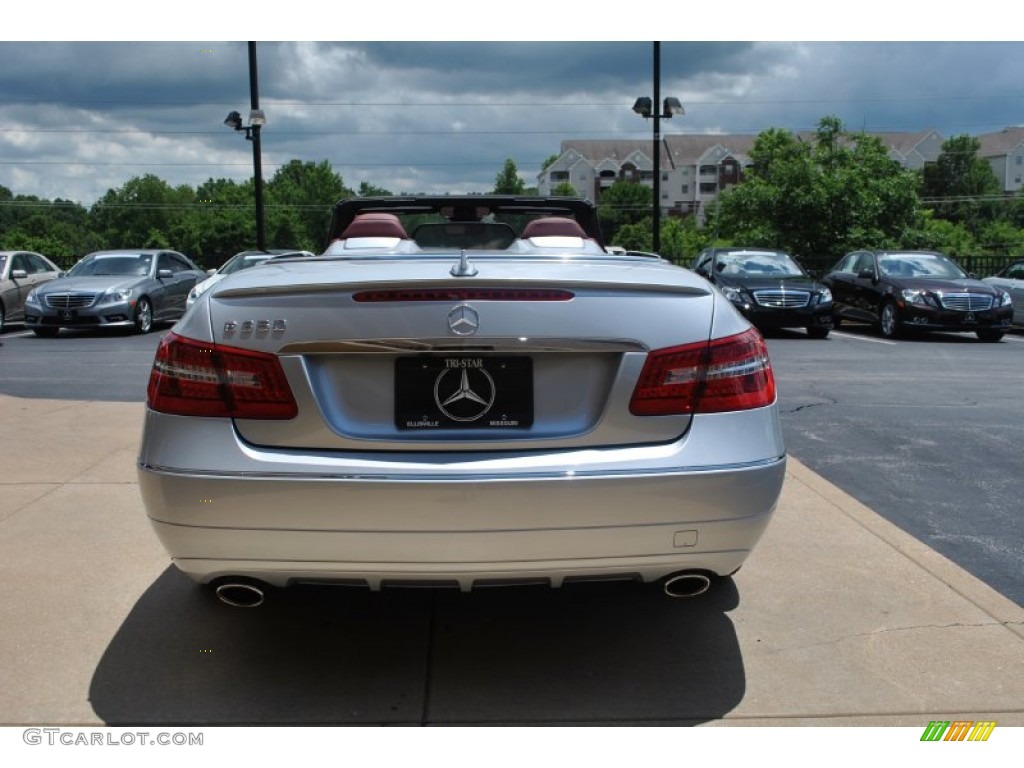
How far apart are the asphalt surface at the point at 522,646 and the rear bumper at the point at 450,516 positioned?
0.48 meters

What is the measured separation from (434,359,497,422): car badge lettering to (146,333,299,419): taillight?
16.8 inches

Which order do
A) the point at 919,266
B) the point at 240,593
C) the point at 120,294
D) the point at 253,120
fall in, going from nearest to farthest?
the point at 240,593
the point at 120,294
the point at 919,266
the point at 253,120

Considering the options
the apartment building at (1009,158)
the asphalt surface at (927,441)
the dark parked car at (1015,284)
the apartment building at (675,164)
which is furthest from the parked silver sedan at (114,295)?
the apartment building at (1009,158)

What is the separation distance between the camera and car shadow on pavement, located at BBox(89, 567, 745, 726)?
3.19 meters

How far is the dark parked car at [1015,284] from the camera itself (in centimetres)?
1842

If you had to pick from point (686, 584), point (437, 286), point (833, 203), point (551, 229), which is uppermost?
point (833, 203)

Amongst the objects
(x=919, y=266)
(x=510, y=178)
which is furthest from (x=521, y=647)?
(x=510, y=178)

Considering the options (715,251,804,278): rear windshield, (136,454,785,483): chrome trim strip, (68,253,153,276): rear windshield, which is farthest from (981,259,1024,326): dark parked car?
(136,454,785,483): chrome trim strip

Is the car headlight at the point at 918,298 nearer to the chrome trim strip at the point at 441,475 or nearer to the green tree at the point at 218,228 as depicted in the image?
the chrome trim strip at the point at 441,475

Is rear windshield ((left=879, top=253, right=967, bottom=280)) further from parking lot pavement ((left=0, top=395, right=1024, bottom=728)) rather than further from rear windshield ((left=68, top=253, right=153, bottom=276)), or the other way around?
parking lot pavement ((left=0, top=395, right=1024, bottom=728))

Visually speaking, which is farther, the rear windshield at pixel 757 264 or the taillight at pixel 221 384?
the rear windshield at pixel 757 264

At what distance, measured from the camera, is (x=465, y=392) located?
3.02m

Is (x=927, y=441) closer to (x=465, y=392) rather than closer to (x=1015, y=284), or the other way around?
(x=465, y=392)

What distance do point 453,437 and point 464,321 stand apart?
335mm
